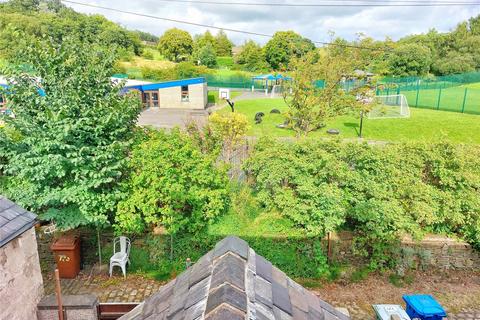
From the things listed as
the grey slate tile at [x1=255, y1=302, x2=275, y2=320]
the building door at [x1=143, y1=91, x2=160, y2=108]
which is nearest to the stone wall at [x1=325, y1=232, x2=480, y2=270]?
the grey slate tile at [x1=255, y1=302, x2=275, y2=320]

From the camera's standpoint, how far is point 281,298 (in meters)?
2.75

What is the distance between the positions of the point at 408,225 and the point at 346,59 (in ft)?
38.1

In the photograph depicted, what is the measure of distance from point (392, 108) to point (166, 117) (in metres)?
18.8

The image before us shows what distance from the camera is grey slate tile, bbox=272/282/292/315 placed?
103 inches

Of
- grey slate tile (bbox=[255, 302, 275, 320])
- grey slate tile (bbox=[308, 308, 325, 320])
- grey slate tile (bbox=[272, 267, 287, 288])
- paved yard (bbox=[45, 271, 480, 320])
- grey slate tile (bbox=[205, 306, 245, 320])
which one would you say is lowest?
paved yard (bbox=[45, 271, 480, 320])

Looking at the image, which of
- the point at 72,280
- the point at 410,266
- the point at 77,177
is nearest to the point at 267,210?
the point at 410,266

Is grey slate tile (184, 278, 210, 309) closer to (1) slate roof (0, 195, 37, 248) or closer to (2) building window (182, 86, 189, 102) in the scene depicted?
(1) slate roof (0, 195, 37, 248)

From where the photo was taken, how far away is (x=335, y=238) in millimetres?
8828

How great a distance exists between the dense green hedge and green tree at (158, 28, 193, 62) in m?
67.2

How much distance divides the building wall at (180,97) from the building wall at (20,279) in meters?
28.1

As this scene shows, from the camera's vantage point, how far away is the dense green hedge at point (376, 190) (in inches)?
329

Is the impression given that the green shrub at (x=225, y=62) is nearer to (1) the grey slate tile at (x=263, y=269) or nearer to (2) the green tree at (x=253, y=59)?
(2) the green tree at (x=253, y=59)

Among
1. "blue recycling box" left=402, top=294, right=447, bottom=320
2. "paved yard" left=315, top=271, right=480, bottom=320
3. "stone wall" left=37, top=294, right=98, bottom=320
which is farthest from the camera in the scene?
"paved yard" left=315, top=271, right=480, bottom=320

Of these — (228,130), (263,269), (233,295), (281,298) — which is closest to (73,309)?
(263,269)
